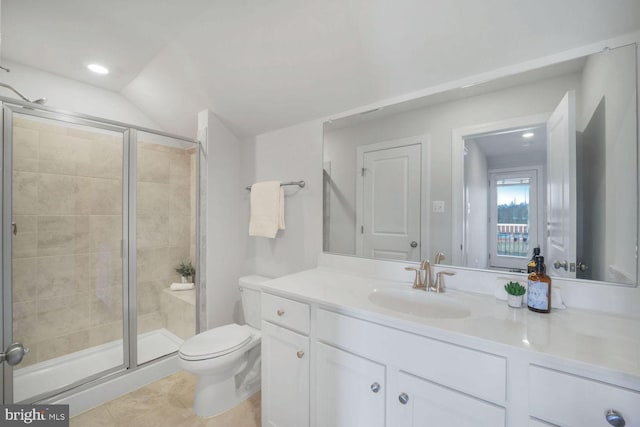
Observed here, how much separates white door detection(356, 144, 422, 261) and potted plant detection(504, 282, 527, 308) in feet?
1.52

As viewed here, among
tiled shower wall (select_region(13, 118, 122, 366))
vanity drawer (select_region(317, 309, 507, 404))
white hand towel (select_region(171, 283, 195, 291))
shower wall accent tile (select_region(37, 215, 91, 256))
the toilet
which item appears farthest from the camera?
white hand towel (select_region(171, 283, 195, 291))

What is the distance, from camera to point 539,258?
1.04 metres

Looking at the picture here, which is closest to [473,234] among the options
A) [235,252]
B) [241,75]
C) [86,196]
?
[241,75]

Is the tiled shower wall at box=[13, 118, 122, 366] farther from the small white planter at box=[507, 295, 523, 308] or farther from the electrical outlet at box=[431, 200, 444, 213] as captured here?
the small white planter at box=[507, 295, 523, 308]

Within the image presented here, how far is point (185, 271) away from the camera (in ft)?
8.14

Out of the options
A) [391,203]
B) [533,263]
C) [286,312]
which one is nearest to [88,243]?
[286,312]

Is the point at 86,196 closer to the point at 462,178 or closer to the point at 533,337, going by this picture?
the point at 462,178

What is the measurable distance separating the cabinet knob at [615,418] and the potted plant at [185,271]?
2614 mm

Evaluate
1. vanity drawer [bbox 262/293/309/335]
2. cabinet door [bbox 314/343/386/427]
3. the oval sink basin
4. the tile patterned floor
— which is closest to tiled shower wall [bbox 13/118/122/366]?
the tile patterned floor

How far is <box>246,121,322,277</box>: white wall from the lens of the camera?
1947 mm

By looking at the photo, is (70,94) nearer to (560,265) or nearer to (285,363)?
(285,363)

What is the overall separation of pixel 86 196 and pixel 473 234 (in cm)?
262

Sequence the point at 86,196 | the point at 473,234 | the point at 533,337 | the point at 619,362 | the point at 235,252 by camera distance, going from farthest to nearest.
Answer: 1. the point at 235,252
2. the point at 86,196
3. the point at 473,234
4. the point at 533,337
5. the point at 619,362

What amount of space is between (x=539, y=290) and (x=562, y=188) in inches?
17.7
